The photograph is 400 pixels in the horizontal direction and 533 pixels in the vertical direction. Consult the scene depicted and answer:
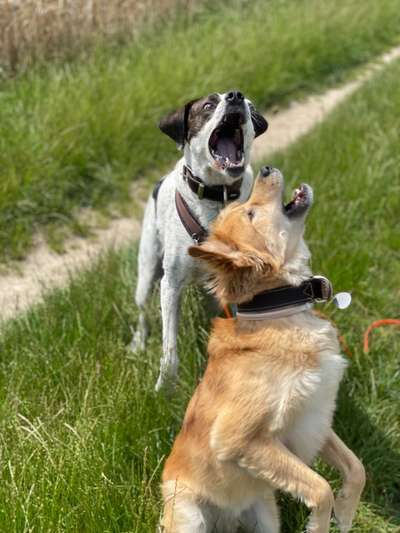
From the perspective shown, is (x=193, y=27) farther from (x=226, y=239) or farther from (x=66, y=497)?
(x=66, y=497)

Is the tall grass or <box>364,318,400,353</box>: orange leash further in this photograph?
the tall grass

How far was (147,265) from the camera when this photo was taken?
4.81 meters

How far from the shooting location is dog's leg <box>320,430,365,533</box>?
3.17m

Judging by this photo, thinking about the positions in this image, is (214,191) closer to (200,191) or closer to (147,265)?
(200,191)


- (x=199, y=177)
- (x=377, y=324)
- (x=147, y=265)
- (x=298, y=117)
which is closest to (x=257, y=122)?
(x=199, y=177)

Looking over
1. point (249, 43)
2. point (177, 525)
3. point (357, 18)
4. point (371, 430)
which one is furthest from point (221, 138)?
point (357, 18)

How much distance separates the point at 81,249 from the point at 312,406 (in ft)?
12.0

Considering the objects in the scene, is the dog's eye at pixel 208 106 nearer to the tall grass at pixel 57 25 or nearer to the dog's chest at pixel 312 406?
the dog's chest at pixel 312 406

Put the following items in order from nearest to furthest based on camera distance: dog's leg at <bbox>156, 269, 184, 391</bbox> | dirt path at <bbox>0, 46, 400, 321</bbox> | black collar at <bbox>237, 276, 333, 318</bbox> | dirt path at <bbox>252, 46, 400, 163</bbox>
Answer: black collar at <bbox>237, 276, 333, 318</bbox> < dog's leg at <bbox>156, 269, 184, 391</bbox> < dirt path at <bbox>0, 46, 400, 321</bbox> < dirt path at <bbox>252, 46, 400, 163</bbox>

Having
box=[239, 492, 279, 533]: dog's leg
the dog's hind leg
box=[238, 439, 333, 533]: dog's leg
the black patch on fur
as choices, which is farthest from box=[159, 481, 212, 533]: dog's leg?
the black patch on fur

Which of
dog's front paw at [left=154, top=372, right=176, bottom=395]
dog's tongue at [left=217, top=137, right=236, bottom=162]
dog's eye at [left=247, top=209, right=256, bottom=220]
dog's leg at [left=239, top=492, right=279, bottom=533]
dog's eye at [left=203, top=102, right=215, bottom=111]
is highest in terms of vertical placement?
dog's eye at [left=203, top=102, right=215, bottom=111]

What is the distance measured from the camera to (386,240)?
570 centimetres

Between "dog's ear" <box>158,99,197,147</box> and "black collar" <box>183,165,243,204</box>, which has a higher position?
"dog's ear" <box>158,99,197,147</box>

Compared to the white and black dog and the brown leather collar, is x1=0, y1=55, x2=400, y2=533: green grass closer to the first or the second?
the white and black dog
